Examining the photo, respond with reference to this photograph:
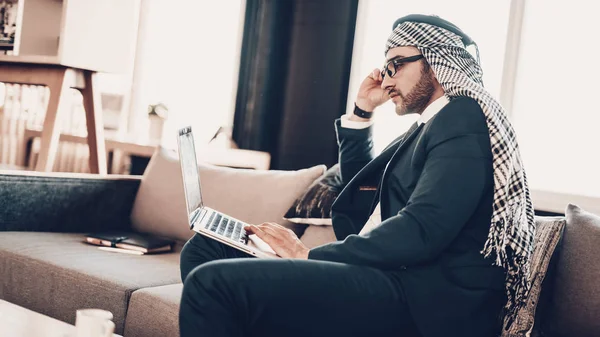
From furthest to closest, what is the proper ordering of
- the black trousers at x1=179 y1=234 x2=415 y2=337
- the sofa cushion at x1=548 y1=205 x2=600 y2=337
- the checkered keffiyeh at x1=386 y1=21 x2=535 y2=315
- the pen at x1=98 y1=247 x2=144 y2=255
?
the pen at x1=98 y1=247 x2=144 y2=255, the sofa cushion at x1=548 y1=205 x2=600 y2=337, the checkered keffiyeh at x1=386 y1=21 x2=535 y2=315, the black trousers at x1=179 y1=234 x2=415 y2=337

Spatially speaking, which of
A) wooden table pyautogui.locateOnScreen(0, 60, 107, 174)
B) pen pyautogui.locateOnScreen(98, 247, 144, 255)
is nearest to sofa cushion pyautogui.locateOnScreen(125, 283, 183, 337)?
pen pyautogui.locateOnScreen(98, 247, 144, 255)

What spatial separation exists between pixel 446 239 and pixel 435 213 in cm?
6

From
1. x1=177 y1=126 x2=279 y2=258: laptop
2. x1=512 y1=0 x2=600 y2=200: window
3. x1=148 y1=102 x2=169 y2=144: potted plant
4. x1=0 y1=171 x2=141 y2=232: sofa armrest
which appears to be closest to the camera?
x1=177 y1=126 x2=279 y2=258: laptop

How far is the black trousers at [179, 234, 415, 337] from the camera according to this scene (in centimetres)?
138

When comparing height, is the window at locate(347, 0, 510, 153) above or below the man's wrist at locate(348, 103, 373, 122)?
above

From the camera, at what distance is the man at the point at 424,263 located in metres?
1.41

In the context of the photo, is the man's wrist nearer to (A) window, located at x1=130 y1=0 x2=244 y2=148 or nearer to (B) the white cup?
(B) the white cup

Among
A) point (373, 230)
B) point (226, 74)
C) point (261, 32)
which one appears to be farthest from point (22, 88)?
point (373, 230)

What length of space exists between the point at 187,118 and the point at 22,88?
4.21 ft

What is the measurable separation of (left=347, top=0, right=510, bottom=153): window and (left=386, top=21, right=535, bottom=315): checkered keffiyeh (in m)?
1.57

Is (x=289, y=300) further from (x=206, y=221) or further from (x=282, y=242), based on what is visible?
(x=206, y=221)

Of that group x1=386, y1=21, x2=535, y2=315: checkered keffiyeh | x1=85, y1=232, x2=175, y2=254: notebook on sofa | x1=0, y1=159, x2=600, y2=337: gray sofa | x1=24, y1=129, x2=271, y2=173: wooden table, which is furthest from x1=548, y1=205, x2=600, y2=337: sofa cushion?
x1=24, y1=129, x2=271, y2=173: wooden table

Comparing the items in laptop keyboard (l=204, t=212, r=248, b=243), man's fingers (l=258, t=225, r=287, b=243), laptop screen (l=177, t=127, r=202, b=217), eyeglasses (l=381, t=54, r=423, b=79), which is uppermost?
eyeglasses (l=381, t=54, r=423, b=79)

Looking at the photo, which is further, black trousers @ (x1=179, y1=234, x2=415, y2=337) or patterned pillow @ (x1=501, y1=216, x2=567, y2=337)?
patterned pillow @ (x1=501, y1=216, x2=567, y2=337)
